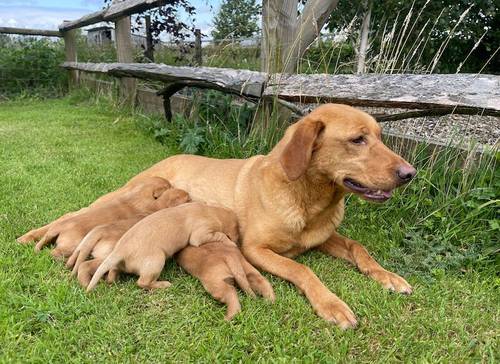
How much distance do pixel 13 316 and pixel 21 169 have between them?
3.11 m

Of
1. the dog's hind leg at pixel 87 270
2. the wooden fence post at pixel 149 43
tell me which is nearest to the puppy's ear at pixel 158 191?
the dog's hind leg at pixel 87 270

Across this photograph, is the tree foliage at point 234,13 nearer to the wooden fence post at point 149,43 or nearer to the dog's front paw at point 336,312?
the wooden fence post at point 149,43

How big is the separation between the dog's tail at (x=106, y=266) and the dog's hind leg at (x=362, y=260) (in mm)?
1486

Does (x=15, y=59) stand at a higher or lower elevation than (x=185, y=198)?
higher

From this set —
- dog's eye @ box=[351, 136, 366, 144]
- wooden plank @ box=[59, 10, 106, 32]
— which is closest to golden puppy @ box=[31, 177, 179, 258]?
dog's eye @ box=[351, 136, 366, 144]

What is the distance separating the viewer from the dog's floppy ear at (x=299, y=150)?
283cm

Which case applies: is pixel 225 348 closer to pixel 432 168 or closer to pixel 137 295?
pixel 137 295

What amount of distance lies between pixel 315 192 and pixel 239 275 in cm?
80

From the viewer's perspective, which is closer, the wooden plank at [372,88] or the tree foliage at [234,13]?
the wooden plank at [372,88]

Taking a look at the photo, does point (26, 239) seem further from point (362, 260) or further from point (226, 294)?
point (362, 260)

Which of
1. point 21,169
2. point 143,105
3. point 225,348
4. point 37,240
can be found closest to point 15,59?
point 143,105

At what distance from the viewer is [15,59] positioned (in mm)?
10867

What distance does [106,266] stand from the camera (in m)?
2.72

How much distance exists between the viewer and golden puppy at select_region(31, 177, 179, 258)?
3066mm
